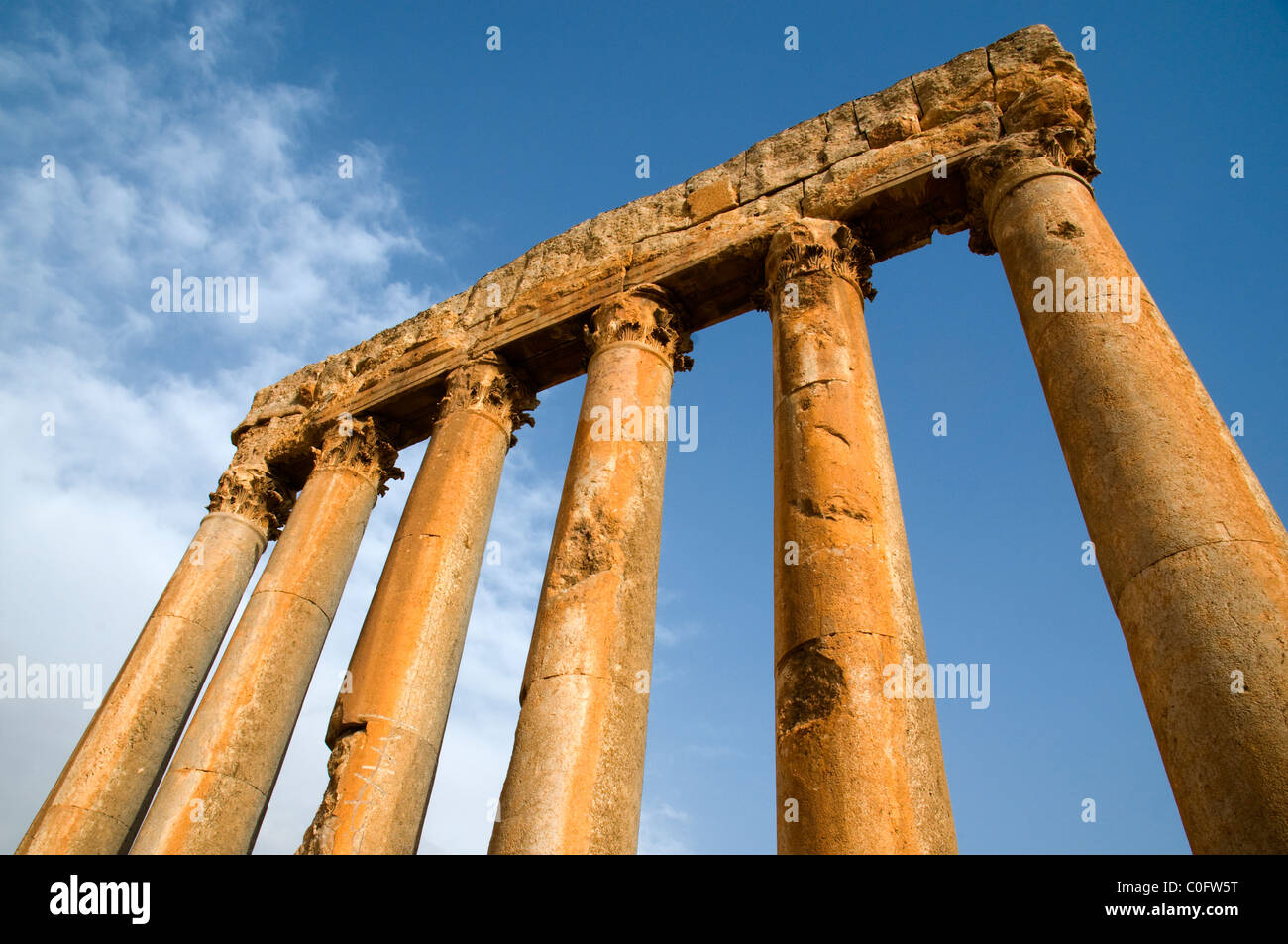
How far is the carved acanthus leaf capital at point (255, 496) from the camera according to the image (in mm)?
15852

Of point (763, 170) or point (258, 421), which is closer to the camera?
point (763, 170)

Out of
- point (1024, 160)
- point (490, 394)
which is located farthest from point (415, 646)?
point (1024, 160)

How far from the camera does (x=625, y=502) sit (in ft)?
32.5

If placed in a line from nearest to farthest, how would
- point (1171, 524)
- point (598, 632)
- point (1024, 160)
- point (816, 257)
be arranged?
point (1171, 524) → point (598, 632) → point (1024, 160) → point (816, 257)

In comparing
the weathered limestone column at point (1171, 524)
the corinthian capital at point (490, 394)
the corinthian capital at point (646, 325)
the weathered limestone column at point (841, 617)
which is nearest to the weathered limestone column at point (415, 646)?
the corinthian capital at point (490, 394)

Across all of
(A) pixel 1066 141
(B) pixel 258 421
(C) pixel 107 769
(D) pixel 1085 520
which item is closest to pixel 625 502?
(D) pixel 1085 520

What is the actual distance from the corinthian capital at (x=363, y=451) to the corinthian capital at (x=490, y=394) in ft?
6.38

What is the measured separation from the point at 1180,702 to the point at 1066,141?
281 inches

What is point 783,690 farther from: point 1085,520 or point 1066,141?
point 1066,141

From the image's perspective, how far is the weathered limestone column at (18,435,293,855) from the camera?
1188 cm

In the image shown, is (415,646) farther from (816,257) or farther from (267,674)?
(816,257)

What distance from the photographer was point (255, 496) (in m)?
16.0

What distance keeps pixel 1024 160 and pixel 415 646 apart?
9187 millimetres

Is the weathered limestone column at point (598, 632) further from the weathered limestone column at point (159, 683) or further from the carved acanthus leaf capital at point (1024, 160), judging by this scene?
the weathered limestone column at point (159, 683)
